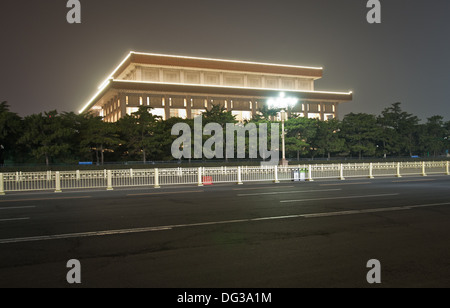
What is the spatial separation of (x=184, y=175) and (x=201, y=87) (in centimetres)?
5534

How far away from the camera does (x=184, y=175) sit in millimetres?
22766

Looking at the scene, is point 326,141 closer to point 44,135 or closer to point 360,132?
point 360,132

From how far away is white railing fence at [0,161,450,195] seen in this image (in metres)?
19.6

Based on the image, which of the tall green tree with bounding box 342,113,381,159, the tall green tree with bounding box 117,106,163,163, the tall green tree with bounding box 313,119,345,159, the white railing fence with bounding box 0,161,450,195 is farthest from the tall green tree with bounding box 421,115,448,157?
the tall green tree with bounding box 117,106,163,163

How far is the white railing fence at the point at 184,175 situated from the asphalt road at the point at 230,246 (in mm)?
9483

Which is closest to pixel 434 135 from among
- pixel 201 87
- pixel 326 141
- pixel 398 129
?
pixel 398 129

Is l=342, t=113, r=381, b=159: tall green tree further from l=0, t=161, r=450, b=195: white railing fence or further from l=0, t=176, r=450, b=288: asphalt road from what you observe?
l=0, t=176, r=450, b=288: asphalt road

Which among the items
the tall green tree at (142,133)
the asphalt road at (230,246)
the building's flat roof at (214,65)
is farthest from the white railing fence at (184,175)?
the building's flat roof at (214,65)

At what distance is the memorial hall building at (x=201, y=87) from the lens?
73375mm

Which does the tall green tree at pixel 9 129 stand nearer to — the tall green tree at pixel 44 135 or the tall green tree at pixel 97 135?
the tall green tree at pixel 44 135

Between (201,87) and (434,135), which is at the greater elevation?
(201,87)

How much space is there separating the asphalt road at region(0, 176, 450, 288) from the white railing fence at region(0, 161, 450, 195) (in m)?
9.48

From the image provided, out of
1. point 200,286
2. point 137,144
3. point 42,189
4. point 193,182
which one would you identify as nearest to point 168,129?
point 137,144
